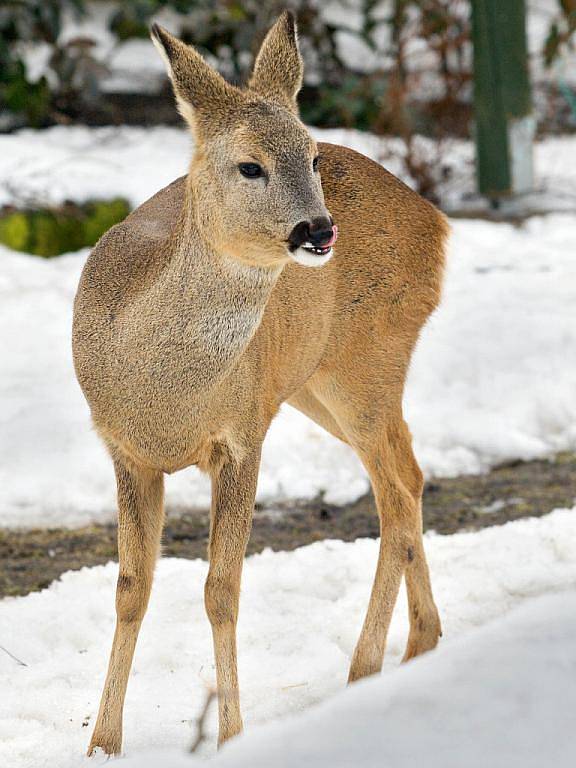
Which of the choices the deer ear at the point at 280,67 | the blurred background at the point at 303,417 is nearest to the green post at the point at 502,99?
the blurred background at the point at 303,417

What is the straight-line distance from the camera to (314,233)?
129 inches

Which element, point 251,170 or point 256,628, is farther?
point 256,628

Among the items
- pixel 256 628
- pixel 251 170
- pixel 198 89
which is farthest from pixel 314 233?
pixel 256 628

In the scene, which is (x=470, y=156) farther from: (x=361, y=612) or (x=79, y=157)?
(x=361, y=612)

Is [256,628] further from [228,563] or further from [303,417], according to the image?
[303,417]

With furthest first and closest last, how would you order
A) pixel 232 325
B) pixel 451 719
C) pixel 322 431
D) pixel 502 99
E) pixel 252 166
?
1. pixel 502 99
2. pixel 322 431
3. pixel 232 325
4. pixel 252 166
5. pixel 451 719

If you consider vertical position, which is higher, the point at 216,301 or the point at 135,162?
the point at 216,301

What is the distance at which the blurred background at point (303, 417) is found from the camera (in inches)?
170

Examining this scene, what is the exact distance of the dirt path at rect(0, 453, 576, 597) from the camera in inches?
212

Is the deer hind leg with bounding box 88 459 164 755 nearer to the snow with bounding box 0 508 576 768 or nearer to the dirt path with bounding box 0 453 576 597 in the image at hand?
the snow with bounding box 0 508 576 768

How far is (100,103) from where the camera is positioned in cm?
991

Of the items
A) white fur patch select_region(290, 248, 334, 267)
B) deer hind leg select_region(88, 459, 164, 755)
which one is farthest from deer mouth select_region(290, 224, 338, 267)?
deer hind leg select_region(88, 459, 164, 755)

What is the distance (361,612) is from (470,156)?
6879mm

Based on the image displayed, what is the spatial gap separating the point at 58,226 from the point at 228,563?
5104 mm
